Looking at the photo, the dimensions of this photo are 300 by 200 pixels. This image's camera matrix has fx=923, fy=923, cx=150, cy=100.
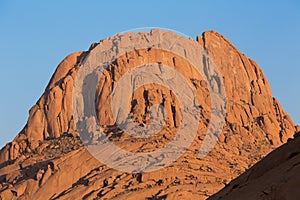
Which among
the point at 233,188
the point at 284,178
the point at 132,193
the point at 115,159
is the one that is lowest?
the point at 284,178

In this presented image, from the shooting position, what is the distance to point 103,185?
174 metres

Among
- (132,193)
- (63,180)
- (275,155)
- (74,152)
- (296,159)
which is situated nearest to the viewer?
(296,159)

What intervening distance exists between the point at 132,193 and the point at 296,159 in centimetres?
11566

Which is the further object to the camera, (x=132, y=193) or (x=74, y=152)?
(x=74, y=152)

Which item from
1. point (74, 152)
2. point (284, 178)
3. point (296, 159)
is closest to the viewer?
point (284, 178)

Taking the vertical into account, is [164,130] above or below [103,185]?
above

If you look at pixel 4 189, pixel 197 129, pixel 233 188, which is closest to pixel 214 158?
pixel 197 129

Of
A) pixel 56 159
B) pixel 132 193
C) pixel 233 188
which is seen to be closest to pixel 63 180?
pixel 56 159

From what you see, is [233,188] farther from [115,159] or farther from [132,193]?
[115,159]

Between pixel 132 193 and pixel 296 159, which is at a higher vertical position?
pixel 132 193

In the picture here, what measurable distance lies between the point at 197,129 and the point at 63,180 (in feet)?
108

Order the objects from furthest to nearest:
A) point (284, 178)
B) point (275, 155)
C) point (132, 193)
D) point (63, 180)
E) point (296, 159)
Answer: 1. point (63, 180)
2. point (132, 193)
3. point (275, 155)
4. point (296, 159)
5. point (284, 178)

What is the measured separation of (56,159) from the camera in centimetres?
19138

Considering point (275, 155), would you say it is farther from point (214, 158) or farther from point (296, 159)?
point (214, 158)
